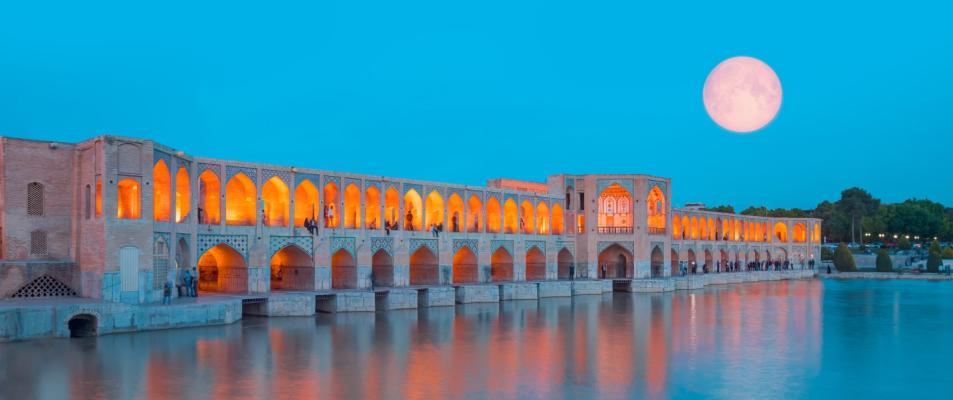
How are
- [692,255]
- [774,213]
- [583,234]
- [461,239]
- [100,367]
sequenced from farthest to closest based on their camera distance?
[774,213] → [692,255] → [583,234] → [461,239] → [100,367]

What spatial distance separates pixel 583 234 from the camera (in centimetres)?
3741

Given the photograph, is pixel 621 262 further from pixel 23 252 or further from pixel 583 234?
pixel 23 252

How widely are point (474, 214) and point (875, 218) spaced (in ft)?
184

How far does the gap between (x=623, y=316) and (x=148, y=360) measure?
13330 millimetres

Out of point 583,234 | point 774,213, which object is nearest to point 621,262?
point 583,234

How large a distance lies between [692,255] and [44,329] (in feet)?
119

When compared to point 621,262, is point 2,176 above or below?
above

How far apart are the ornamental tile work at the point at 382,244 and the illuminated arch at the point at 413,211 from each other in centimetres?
146

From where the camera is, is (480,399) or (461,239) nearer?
(480,399)

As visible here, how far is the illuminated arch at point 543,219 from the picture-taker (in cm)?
3603

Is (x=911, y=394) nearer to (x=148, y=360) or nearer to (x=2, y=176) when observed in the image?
(x=148, y=360)

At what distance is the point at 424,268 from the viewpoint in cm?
3002

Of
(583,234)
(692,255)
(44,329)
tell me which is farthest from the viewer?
(692,255)

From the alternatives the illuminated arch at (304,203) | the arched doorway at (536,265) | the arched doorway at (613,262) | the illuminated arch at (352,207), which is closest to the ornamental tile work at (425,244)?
the illuminated arch at (352,207)
